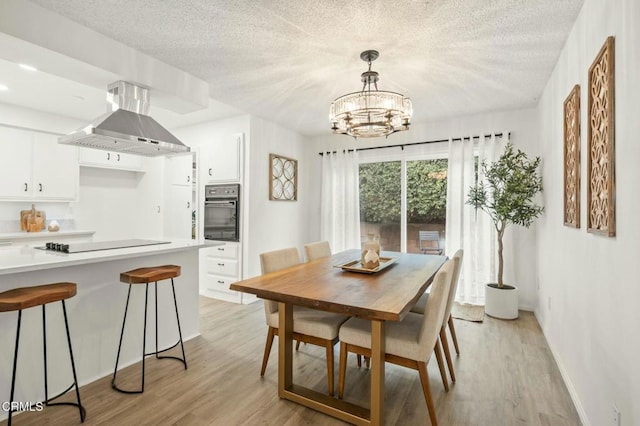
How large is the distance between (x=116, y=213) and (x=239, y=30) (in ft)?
13.5

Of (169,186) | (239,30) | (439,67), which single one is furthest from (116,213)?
(439,67)

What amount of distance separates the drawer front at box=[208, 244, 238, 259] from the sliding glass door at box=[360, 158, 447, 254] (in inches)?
76.7

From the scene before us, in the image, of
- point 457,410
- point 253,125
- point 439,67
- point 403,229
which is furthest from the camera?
point 403,229

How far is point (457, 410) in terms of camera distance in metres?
1.97

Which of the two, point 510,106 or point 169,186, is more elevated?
point 510,106

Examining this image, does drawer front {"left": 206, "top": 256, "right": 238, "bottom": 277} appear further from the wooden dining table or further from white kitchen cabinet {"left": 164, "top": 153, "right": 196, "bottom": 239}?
the wooden dining table

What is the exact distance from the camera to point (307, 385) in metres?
2.24

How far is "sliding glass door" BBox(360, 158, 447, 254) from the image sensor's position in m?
4.51

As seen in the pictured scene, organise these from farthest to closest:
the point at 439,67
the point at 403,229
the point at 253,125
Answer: the point at 403,229
the point at 253,125
the point at 439,67

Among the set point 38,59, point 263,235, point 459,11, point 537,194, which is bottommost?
point 263,235

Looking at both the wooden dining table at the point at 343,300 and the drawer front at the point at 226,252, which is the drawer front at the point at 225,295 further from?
the wooden dining table at the point at 343,300

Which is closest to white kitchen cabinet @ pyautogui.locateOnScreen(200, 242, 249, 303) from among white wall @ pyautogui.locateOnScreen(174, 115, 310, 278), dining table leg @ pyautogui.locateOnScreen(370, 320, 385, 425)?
white wall @ pyautogui.locateOnScreen(174, 115, 310, 278)

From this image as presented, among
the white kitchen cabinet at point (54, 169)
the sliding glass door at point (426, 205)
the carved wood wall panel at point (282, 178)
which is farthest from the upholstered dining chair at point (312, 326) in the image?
the white kitchen cabinet at point (54, 169)

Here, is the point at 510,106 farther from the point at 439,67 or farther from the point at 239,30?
the point at 239,30
